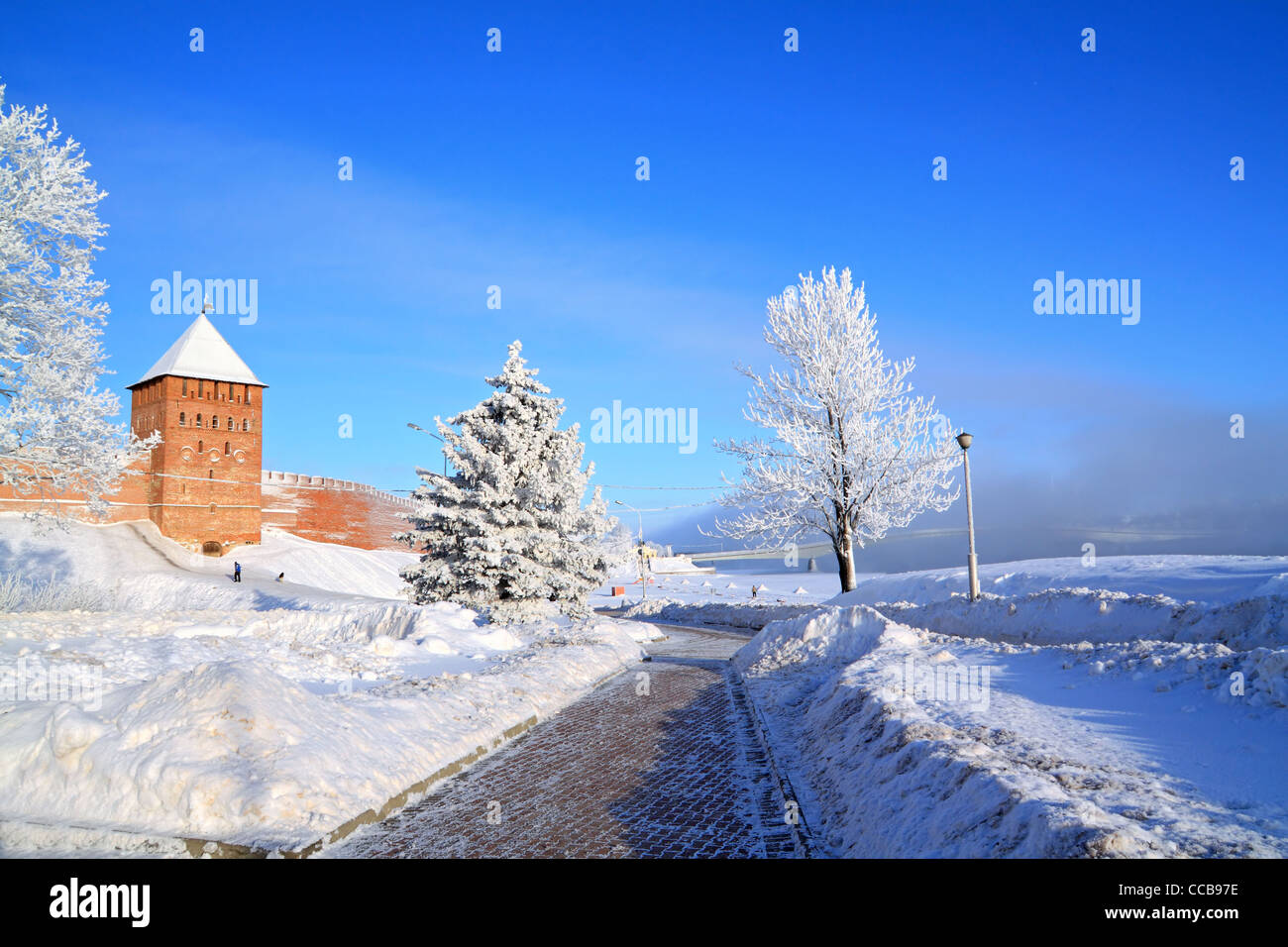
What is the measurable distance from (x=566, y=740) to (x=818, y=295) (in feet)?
66.8


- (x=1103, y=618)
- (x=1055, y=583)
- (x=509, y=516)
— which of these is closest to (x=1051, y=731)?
(x=1103, y=618)

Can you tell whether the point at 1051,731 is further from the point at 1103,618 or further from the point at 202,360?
the point at 202,360

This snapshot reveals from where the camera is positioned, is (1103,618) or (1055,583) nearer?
(1103,618)

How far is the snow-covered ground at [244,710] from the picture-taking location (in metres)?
5.58

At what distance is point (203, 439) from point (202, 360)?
4708mm

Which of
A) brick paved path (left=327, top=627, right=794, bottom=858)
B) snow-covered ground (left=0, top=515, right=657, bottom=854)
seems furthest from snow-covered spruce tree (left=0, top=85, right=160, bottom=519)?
brick paved path (left=327, top=627, right=794, bottom=858)

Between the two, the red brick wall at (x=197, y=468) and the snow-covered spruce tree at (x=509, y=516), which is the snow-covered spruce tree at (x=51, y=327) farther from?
the red brick wall at (x=197, y=468)

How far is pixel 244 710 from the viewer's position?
6.39 m

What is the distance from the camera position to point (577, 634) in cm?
1714

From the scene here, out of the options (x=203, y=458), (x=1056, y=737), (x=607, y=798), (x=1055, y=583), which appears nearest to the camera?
(x=1056, y=737)

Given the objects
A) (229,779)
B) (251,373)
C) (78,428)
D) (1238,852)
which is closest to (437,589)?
(78,428)

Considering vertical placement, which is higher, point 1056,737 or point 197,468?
point 197,468

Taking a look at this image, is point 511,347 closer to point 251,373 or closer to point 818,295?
point 818,295

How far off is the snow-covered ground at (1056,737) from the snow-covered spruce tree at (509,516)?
327 inches
